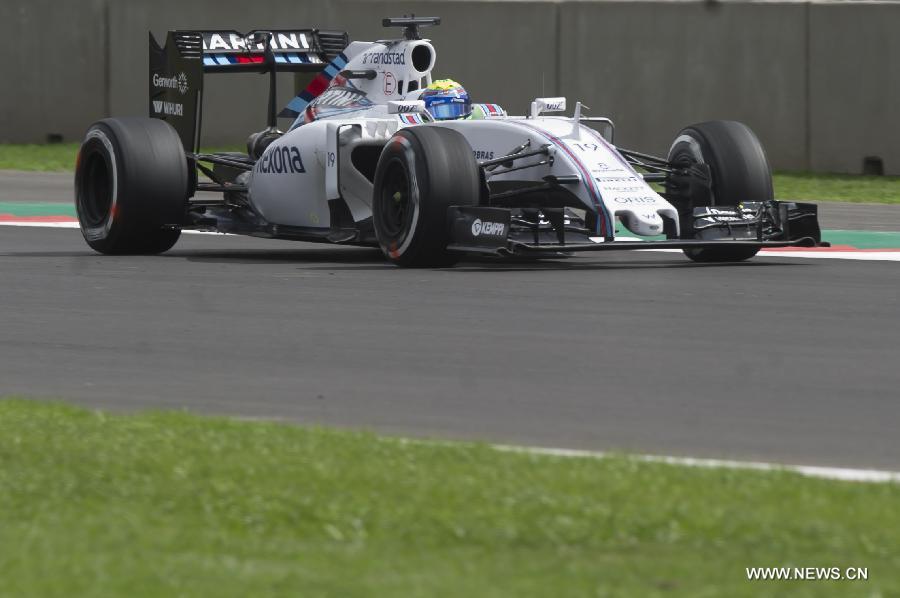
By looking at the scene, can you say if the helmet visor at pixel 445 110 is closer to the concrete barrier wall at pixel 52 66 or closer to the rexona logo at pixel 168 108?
the rexona logo at pixel 168 108

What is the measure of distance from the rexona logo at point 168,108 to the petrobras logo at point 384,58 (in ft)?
5.08

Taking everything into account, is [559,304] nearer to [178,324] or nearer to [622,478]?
[178,324]

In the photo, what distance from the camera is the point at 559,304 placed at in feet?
36.2

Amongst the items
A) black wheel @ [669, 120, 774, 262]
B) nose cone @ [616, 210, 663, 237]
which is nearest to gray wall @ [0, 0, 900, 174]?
black wheel @ [669, 120, 774, 262]

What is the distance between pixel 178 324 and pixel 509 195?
360 centimetres

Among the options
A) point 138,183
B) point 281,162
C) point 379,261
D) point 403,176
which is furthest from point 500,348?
point 138,183

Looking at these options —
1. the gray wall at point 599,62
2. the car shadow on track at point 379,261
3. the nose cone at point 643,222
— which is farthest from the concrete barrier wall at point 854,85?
the nose cone at point 643,222

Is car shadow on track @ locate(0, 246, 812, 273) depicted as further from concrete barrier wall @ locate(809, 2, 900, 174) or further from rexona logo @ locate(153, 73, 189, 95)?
concrete barrier wall @ locate(809, 2, 900, 174)

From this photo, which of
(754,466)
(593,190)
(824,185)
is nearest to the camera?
(754,466)

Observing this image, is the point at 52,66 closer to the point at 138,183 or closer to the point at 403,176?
the point at 138,183

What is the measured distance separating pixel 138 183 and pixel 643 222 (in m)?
3.86

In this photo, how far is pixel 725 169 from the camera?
13.6m

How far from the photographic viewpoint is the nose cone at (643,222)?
12.6 metres

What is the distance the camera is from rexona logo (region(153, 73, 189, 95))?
597 inches
